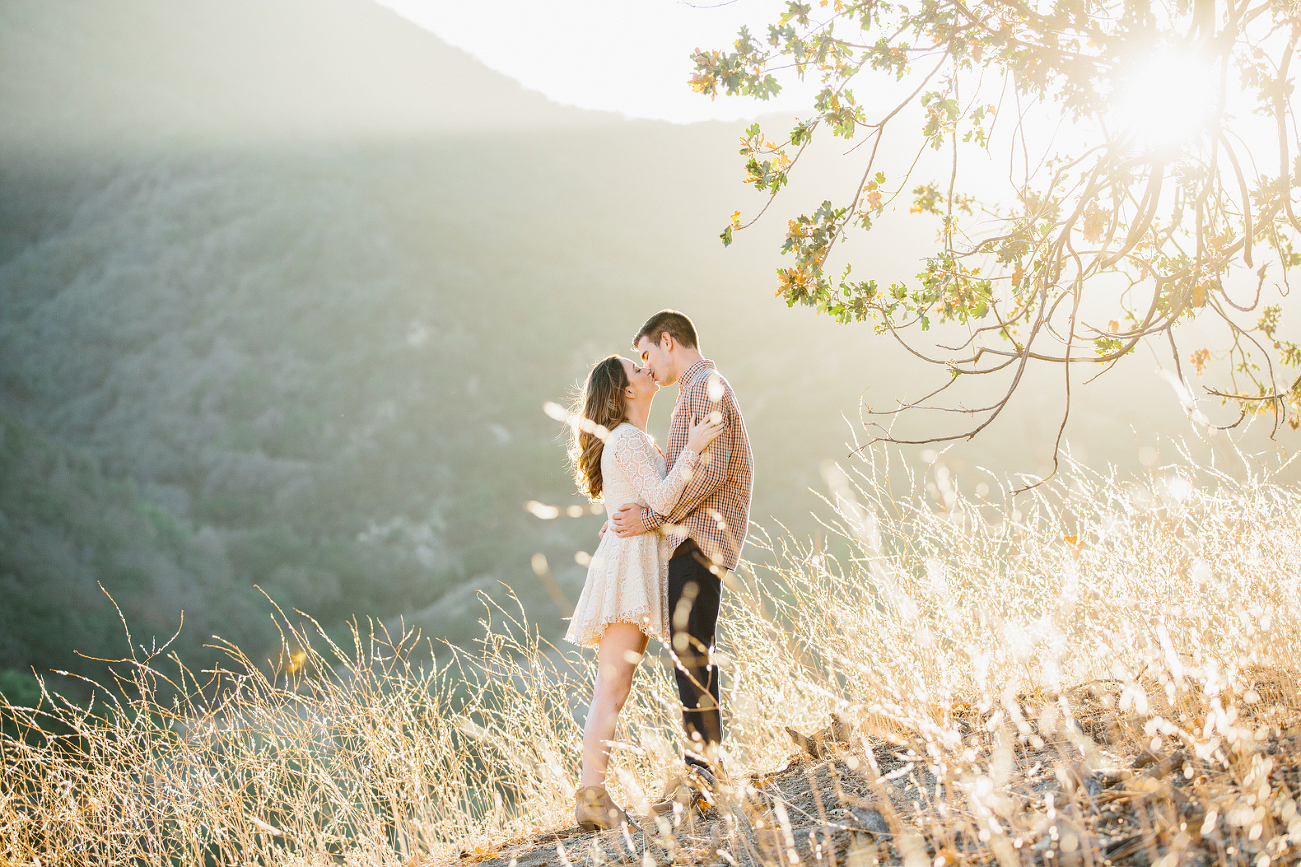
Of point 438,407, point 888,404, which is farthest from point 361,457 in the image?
point 888,404

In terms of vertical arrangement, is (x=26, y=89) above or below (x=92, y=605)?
above

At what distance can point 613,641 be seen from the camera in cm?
258

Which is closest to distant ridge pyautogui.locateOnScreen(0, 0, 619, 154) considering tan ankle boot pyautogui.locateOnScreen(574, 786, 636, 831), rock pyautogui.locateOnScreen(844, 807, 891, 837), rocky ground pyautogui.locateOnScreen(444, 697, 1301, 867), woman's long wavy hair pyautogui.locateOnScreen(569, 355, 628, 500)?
woman's long wavy hair pyautogui.locateOnScreen(569, 355, 628, 500)

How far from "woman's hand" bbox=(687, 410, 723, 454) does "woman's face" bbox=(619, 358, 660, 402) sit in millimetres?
356

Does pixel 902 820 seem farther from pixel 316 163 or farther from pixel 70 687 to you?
pixel 316 163

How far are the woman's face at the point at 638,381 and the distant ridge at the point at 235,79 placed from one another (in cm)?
7103

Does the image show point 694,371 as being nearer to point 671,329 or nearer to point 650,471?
point 671,329

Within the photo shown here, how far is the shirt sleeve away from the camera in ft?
8.01

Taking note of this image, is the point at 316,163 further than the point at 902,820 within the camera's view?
Yes

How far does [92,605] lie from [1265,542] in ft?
110

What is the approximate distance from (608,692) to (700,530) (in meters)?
0.63

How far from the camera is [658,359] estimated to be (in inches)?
107

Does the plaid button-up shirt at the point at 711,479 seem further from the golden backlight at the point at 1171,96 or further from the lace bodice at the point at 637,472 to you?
the golden backlight at the point at 1171,96

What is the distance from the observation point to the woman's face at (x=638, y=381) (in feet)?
9.00
